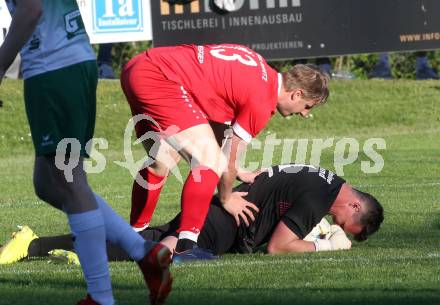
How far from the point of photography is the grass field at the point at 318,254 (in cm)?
658

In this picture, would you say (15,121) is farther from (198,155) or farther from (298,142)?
(198,155)

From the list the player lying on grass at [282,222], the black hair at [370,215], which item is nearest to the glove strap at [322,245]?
the player lying on grass at [282,222]

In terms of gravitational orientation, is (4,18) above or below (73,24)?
below

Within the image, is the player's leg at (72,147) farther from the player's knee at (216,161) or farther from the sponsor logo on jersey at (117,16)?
the sponsor logo on jersey at (117,16)

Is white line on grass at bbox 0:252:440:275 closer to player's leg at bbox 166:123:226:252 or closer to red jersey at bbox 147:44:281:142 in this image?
player's leg at bbox 166:123:226:252

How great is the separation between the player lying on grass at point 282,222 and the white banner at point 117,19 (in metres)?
11.7

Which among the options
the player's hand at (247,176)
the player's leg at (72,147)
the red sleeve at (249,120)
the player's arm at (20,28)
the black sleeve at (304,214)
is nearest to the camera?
the player's arm at (20,28)

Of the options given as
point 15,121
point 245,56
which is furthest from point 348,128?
point 245,56

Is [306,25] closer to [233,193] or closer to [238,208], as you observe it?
[233,193]

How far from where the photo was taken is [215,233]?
337 inches

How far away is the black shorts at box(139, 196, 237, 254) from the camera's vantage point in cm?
853

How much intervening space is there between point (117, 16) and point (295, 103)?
11821 mm

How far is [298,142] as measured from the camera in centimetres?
1892

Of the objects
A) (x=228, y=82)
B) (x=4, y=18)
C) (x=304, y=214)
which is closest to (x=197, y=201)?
(x=304, y=214)
